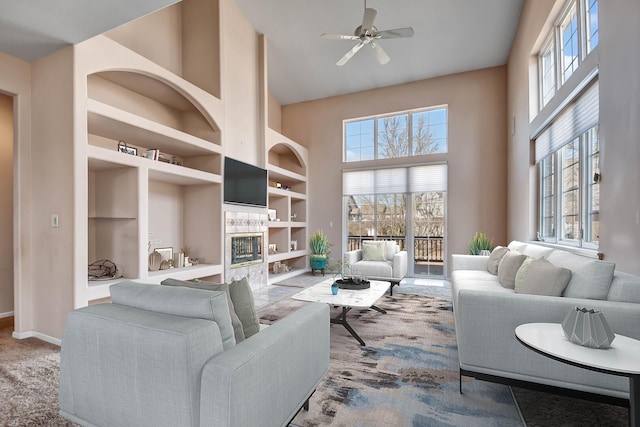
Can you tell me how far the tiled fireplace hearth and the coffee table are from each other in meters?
1.78

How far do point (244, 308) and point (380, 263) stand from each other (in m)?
4.02

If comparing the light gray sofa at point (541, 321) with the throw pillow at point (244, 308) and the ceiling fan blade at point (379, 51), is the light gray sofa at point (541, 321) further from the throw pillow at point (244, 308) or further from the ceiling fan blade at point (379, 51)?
the ceiling fan blade at point (379, 51)

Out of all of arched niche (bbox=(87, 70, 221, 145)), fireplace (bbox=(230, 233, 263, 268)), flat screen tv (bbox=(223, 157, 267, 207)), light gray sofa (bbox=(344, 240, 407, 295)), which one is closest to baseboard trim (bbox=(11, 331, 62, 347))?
fireplace (bbox=(230, 233, 263, 268))

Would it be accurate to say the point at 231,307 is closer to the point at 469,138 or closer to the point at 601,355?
the point at 601,355

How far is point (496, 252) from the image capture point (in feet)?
13.2

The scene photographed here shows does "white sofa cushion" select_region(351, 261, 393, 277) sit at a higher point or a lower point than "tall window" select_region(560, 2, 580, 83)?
lower

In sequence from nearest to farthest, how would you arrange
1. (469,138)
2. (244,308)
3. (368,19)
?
(244,308) < (368,19) < (469,138)

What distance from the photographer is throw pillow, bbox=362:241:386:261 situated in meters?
5.64

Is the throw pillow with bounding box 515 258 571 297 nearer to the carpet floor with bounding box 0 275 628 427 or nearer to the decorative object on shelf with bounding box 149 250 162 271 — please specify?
the carpet floor with bounding box 0 275 628 427

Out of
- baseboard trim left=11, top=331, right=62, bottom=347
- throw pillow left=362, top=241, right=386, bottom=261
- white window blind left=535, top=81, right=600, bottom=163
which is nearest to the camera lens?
white window blind left=535, top=81, right=600, bottom=163

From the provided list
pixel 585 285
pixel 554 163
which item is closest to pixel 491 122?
pixel 554 163

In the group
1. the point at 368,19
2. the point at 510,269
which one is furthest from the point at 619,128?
the point at 368,19

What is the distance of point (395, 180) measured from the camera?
21.7 feet

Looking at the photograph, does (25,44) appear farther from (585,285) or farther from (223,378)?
(585,285)
